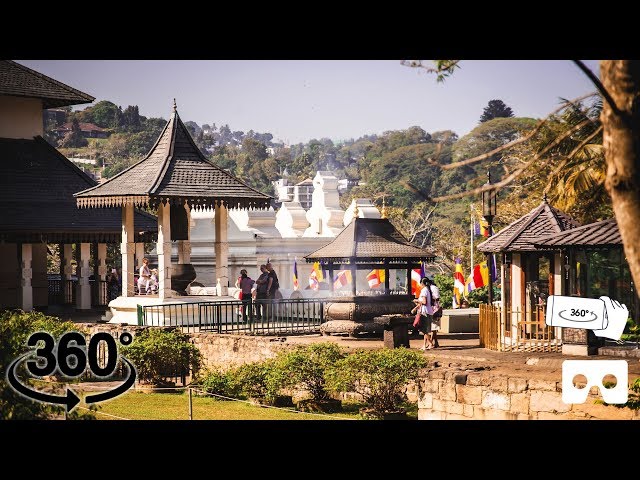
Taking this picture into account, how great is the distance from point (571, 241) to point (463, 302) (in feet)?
28.9

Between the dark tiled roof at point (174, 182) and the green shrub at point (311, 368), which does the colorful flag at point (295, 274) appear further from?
the green shrub at point (311, 368)

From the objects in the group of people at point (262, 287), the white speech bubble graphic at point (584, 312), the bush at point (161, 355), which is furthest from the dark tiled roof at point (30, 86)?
the white speech bubble graphic at point (584, 312)

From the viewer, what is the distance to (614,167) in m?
7.26

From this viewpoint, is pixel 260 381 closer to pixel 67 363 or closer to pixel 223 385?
pixel 223 385

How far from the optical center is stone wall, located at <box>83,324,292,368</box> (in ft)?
54.3

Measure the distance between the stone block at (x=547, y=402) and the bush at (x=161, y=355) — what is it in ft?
20.5

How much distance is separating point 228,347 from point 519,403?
633 cm

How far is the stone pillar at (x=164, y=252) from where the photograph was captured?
62.7ft

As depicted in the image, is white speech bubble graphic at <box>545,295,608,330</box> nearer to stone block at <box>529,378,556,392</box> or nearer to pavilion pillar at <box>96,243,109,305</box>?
stone block at <box>529,378,556,392</box>

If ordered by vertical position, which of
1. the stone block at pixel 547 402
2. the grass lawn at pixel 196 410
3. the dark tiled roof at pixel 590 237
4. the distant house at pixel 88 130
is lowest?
the grass lawn at pixel 196 410

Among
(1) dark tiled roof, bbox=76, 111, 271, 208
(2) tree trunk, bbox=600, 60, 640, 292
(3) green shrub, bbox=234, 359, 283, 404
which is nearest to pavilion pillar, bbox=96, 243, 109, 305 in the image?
(1) dark tiled roof, bbox=76, 111, 271, 208

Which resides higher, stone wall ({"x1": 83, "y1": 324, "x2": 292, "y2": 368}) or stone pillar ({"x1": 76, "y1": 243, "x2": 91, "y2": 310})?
stone pillar ({"x1": 76, "y1": 243, "x2": 91, "y2": 310})

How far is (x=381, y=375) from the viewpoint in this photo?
13.5m

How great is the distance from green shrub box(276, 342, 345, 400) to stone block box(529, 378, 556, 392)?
3.27m
